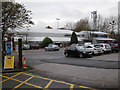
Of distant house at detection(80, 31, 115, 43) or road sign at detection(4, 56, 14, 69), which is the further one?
distant house at detection(80, 31, 115, 43)

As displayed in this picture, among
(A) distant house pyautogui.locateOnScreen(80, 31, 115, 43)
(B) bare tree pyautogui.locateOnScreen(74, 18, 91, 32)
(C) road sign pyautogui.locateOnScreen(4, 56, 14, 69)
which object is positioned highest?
(B) bare tree pyautogui.locateOnScreen(74, 18, 91, 32)

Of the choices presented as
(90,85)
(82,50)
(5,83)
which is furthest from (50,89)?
(82,50)

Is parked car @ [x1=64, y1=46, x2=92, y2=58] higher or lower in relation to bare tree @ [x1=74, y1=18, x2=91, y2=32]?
lower

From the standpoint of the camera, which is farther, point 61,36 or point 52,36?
point 61,36

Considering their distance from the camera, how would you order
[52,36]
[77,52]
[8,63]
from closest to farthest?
[8,63] → [77,52] → [52,36]

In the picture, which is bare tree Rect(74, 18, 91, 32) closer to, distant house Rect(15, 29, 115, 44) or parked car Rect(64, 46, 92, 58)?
distant house Rect(15, 29, 115, 44)

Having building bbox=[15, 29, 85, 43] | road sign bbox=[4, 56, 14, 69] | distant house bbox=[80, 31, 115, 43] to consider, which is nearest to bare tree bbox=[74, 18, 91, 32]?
distant house bbox=[80, 31, 115, 43]

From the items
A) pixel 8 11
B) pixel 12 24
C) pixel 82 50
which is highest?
pixel 8 11

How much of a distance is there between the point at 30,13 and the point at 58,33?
44.8m

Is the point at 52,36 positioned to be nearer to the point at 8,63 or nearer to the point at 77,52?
the point at 77,52

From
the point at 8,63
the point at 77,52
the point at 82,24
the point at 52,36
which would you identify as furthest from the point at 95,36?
the point at 8,63

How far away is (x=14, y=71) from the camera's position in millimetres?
9008

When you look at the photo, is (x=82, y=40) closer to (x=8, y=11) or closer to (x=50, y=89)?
(x=8, y=11)

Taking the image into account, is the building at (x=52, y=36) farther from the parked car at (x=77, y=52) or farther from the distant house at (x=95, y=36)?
the parked car at (x=77, y=52)
